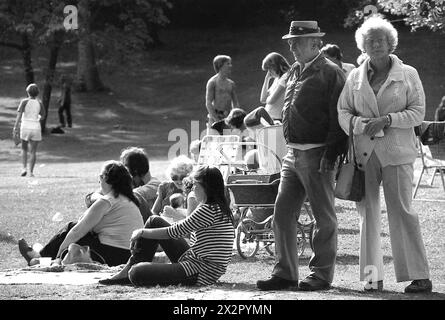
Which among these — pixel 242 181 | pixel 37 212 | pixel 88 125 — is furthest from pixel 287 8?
pixel 242 181

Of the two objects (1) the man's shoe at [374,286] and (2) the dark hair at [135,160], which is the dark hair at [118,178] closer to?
(2) the dark hair at [135,160]

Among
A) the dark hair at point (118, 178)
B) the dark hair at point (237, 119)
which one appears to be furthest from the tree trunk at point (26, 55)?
the dark hair at point (118, 178)

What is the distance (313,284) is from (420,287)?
0.80 meters

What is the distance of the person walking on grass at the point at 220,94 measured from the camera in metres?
16.8

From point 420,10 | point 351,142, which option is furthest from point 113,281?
point 420,10

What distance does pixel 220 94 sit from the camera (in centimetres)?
1689

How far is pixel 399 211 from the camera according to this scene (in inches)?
325

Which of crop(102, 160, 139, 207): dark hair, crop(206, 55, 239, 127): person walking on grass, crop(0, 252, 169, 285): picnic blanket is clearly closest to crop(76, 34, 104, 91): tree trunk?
crop(206, 55, 239, 127): person walking on grass

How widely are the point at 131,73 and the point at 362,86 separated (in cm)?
4084

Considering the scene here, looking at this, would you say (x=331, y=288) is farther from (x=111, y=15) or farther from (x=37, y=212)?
(x=111, y=15)

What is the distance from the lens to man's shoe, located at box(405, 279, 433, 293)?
8188 millimetres

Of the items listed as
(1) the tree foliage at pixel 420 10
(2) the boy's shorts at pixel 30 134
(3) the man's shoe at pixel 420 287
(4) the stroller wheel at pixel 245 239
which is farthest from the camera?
(2) the boy's shorts at pixel 30 134

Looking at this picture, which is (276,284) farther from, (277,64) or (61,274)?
(277,64)

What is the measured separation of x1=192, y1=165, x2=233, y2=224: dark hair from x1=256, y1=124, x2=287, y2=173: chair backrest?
2.68 metres
